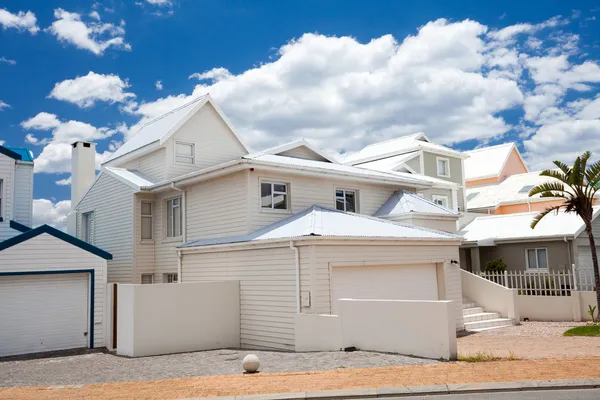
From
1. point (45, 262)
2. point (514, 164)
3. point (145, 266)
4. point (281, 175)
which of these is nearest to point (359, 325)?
point (281, 175)

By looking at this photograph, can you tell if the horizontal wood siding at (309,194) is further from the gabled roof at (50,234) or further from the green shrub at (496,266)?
the green shrub at (496,266)

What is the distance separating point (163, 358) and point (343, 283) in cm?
532

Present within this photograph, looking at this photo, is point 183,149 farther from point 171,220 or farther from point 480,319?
point 480,319

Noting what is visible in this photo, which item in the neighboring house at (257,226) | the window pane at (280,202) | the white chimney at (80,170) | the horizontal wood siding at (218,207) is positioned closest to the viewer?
the neighboring house at (257,226)

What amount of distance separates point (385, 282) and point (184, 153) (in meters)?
10.9

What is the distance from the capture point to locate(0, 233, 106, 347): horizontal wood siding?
56.3 feet

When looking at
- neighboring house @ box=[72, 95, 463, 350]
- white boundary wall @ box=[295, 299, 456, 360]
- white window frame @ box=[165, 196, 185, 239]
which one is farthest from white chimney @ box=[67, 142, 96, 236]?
white boundary wall @ box=[295, 299, 456, 360]

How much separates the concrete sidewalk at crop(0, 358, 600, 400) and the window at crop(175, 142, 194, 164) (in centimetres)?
1358

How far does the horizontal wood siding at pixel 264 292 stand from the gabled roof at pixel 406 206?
6803 millimetres

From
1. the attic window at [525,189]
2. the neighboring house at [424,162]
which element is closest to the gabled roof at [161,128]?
the neighboring house at [424,162]

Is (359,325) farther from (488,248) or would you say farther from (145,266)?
(488,248)

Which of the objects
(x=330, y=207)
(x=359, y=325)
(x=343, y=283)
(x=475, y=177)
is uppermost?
(x=475, y=177)

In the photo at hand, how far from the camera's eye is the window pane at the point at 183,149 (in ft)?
78.3

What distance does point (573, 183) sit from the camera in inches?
786
